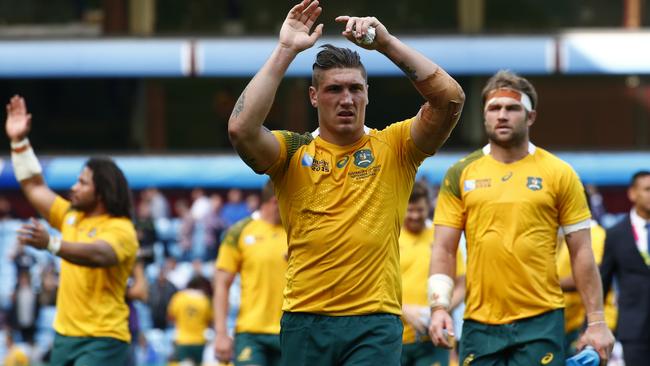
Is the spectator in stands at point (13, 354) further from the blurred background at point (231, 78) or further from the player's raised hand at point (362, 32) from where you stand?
the player's raised hand at point (362, 32)

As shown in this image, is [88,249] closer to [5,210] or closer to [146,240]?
[146,240]

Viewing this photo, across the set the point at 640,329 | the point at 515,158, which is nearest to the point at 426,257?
the point at 640,329

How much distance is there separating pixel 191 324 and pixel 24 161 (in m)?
8.72

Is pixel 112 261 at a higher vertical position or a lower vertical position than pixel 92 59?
lower

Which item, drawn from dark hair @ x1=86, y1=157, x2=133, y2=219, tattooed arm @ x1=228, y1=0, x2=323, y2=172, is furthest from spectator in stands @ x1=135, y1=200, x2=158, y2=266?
tattooed arm @ x1=228, y1=0, x2=323, y2=172

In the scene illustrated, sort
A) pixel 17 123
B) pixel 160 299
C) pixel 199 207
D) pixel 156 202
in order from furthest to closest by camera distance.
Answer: pixel 156 202
pixel 199 207
pixel 160 299
pixel 17 123

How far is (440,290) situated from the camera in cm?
777

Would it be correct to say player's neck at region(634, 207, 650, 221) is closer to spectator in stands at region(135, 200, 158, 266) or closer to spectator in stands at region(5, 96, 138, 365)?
spectator in stands at region(5, 96, 138, 365)

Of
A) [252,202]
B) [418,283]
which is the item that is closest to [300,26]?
[418,283]

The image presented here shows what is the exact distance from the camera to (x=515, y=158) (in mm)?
8008

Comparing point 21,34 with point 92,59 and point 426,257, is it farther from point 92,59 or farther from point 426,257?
point 426,257

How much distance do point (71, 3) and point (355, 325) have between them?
22196 millimetres

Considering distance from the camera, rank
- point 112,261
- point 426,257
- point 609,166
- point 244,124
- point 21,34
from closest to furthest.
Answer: point 244,124 → point 112,261 → point 426,257 → point 609,166 → point 21,34

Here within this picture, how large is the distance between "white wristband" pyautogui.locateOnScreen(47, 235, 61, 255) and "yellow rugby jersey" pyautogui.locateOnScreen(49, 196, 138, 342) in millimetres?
254
